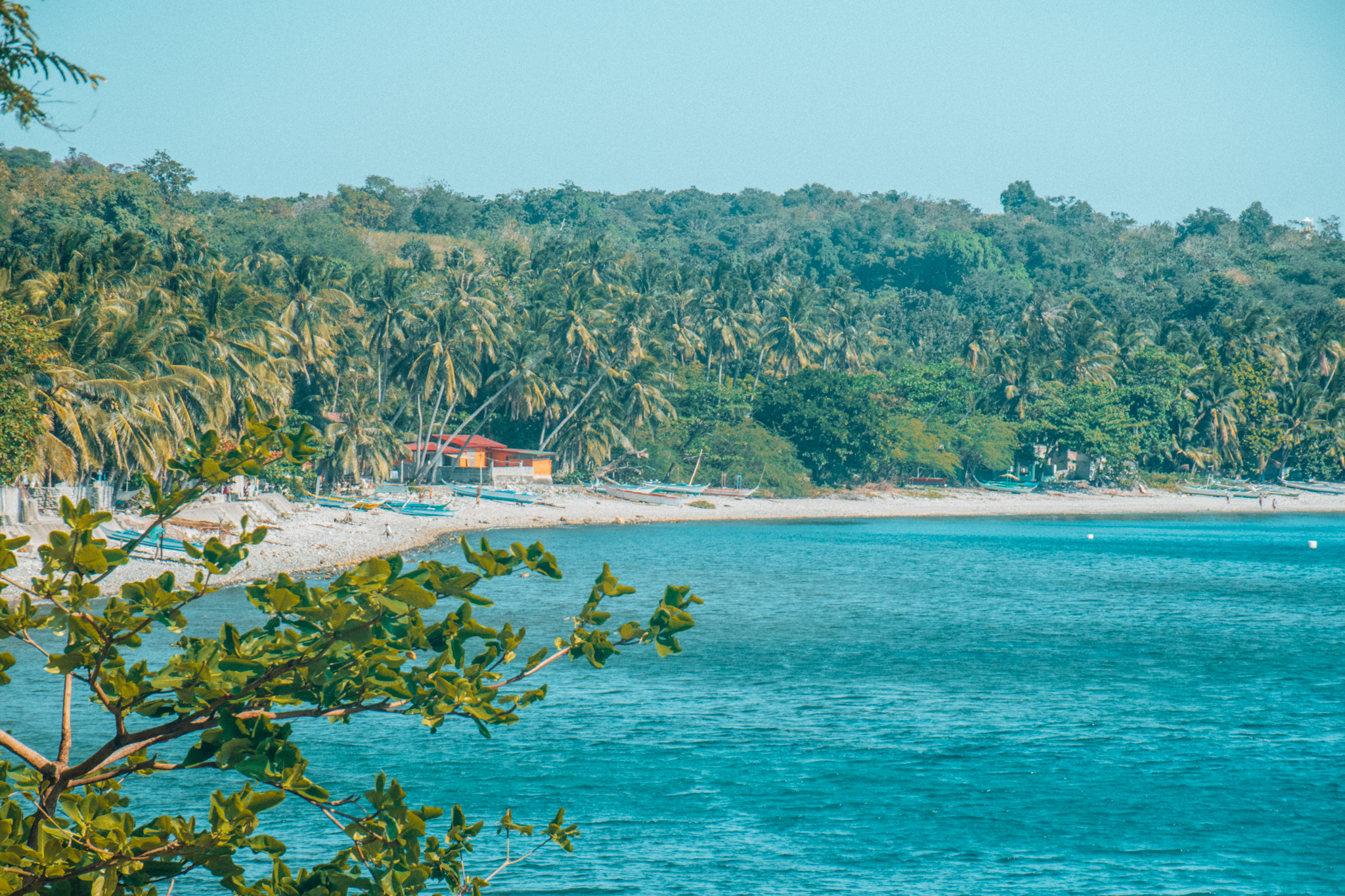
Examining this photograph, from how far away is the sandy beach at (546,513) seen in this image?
119ft

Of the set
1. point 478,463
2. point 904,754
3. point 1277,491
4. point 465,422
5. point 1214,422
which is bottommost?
point 904,754

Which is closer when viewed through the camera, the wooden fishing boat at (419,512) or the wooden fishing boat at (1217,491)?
the wooden fishing boat at (419,512)

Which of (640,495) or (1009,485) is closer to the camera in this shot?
(640,495)

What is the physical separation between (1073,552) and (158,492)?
54112 mm

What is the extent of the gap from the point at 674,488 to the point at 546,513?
1184 cm

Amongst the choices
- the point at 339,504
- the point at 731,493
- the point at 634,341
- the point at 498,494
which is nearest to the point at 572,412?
the point at 634,341

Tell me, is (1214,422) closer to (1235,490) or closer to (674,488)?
(1235,490)

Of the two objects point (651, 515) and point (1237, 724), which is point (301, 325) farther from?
point (1237, 724)

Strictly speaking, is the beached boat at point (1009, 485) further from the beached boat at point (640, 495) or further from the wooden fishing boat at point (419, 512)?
the wooden fishing boat at point (419, 512)

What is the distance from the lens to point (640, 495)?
70.1m

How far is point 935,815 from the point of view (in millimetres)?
15289

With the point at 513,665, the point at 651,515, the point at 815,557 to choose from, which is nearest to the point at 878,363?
the point at 651,515

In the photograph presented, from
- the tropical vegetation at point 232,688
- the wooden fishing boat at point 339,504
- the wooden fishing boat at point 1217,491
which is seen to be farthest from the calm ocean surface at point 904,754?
the wooden fishing boat at point 1217,491

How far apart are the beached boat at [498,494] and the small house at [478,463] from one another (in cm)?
144
